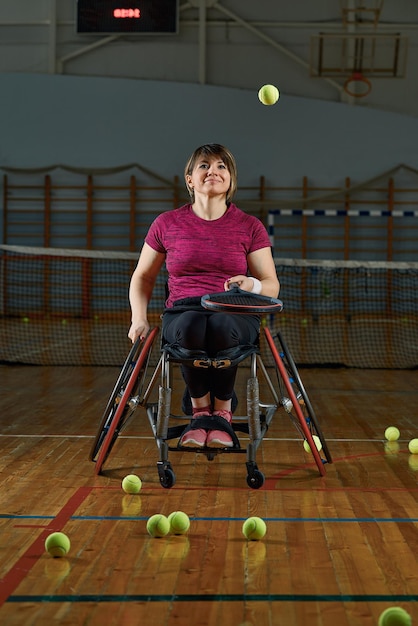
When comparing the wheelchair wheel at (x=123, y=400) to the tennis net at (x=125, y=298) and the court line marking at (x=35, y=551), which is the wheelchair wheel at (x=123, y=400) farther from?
the tennis net at (x=125, y=298)

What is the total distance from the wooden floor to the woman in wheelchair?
40 centimetres

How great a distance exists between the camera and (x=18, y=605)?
7.48 ft

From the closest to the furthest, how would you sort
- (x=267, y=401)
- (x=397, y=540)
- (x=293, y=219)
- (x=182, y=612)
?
1. (x=182, y=612)
2. (x=397, y=540)
3. (x=267, y=401)
4. (x=293, y=219)

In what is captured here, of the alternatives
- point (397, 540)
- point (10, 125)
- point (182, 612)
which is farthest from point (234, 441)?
point (10, 125)

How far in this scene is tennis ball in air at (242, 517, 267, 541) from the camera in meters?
2.89

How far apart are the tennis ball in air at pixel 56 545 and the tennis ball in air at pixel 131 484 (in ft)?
2.66

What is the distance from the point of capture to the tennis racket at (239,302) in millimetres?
3359

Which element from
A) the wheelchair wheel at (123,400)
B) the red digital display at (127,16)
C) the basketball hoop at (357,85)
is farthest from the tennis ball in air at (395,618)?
the red digital display at (127,16)

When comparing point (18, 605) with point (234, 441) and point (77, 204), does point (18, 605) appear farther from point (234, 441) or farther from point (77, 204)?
point (77, 204)

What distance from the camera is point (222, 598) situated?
2.35 m

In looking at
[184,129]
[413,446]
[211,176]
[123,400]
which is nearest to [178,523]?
[123,400]

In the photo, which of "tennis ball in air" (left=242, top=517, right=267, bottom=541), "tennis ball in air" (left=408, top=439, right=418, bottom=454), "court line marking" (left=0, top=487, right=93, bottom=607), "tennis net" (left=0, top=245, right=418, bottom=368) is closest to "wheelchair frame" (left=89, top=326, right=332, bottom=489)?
"court line marking" (left=0, top=487, right=93, bottom=607)

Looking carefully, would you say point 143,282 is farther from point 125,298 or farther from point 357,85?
point 357,85

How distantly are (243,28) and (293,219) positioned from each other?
11.9ft
